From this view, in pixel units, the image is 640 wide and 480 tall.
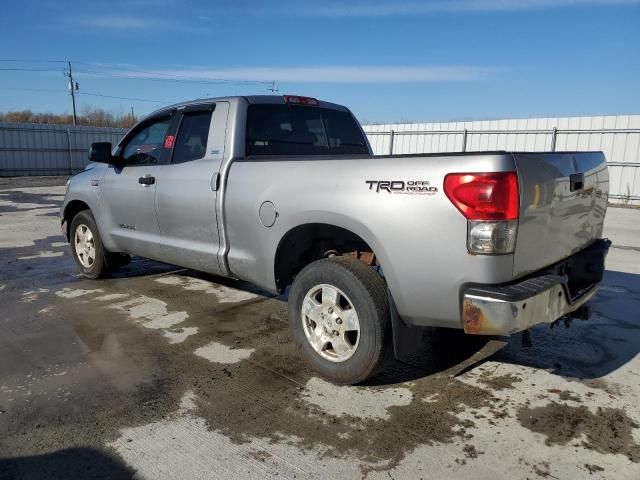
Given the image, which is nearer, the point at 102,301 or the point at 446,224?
the point at 446,224

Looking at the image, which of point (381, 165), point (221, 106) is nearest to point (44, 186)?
point (221, 106)

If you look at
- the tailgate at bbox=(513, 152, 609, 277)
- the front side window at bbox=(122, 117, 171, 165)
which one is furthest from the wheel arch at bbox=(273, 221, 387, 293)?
the front side window at bbox=(122, 117, 171, 165)

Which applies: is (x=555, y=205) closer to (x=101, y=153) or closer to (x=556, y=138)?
(x=101, y=153)

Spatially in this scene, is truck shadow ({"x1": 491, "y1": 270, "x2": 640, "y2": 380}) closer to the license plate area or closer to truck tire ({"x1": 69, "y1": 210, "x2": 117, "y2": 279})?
the license plate area

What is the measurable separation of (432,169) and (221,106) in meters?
2.29

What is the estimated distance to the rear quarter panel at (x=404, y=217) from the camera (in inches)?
105

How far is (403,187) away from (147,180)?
288cm

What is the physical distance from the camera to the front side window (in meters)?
4.89

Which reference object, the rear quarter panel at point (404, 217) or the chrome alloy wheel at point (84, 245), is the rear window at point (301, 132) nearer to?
the rear quarter panel at point (404, 217)

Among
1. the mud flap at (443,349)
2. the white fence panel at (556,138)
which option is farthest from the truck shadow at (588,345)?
the white fence panel at (556,138)

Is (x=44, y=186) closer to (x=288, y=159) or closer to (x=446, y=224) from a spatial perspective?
(x=288, y=159)

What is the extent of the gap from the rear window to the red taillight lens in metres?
2.10

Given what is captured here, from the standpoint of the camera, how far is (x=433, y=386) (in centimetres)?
337

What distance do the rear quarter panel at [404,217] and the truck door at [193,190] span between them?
750 mm
